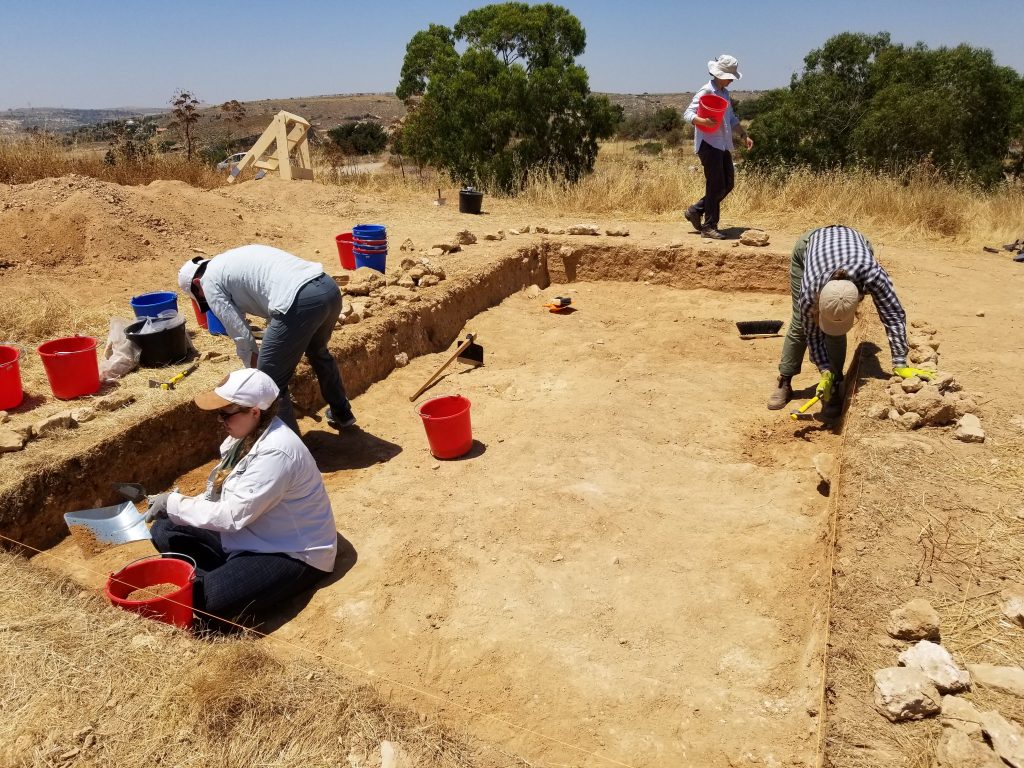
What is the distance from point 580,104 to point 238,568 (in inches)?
485

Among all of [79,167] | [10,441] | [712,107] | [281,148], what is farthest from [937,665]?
[79,167]

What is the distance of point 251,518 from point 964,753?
9.08 feet

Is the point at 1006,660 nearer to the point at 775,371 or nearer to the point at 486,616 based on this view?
the point at 486,616

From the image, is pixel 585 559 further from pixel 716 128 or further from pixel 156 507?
pixel 716 128

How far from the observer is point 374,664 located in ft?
10.5

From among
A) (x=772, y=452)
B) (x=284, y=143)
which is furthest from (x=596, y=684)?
(x=284, y=143)

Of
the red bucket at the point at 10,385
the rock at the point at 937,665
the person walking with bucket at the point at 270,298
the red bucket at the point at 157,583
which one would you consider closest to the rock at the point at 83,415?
the red bucket at the point at 10,385

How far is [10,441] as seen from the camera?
163 inches

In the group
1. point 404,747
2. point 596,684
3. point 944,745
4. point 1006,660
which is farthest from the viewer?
point 596,684

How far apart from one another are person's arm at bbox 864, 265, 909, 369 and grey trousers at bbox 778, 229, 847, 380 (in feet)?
1.00

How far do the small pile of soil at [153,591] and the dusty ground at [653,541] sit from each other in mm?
542

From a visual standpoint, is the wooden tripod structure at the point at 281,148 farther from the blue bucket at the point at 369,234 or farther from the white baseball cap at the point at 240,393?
the white baseball cap at the point at 240,393

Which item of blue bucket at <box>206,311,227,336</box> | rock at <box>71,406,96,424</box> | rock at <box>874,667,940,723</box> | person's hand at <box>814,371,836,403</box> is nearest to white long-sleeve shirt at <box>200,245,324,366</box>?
rock at <box>71,406,96,424</box>

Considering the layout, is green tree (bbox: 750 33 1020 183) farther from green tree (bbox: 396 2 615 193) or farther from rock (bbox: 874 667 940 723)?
rock (bbox: 874 667 940 723)
